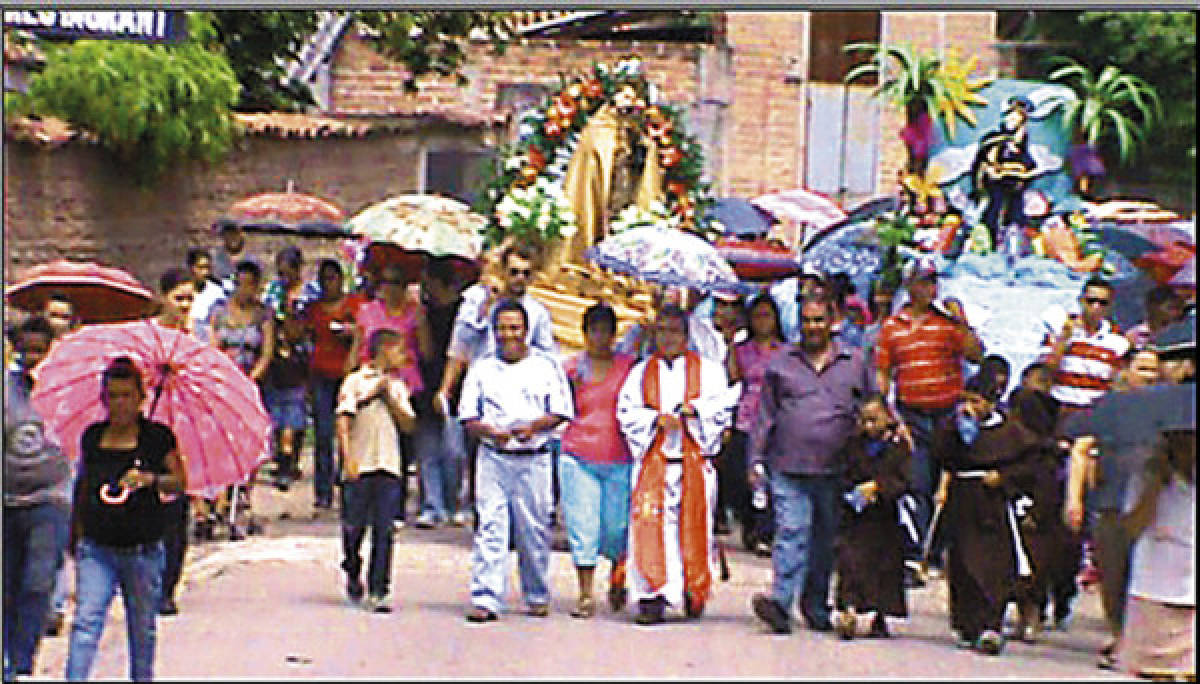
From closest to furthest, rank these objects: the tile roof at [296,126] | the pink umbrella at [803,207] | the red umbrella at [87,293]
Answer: the red umbrella at [87,293], the tile roof at [296,126], the pink umbrella at [803,207]

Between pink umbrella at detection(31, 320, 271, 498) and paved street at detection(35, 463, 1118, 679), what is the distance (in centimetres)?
78

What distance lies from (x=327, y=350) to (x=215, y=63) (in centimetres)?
250

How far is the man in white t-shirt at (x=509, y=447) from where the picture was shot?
37.5 ft

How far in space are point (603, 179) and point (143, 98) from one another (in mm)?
2864

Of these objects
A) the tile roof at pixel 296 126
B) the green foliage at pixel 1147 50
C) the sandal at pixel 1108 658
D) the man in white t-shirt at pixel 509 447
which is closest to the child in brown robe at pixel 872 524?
the sandal at pixel 1108 658

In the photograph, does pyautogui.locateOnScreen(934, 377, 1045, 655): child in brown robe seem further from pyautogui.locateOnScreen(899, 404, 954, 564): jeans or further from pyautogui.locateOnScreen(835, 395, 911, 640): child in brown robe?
pyautogui.locateOnScreen(899, 404, 954, 564): jeans

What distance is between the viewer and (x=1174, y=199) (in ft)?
56.8

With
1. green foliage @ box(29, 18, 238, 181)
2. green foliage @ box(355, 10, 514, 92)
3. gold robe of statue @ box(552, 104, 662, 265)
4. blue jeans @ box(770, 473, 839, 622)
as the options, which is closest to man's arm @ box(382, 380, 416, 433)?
blue jeans @ box(770, 473, 839, 622)

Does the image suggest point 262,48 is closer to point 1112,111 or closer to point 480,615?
point 1112,111

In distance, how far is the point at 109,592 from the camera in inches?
361

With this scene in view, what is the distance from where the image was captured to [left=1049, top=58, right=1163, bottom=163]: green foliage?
53.1 ft

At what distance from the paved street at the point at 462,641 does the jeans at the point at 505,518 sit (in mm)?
200

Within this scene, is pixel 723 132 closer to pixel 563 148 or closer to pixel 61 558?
pixel 563 148

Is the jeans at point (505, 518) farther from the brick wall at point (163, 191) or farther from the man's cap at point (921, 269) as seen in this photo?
the brick wall at point (163, 191)
